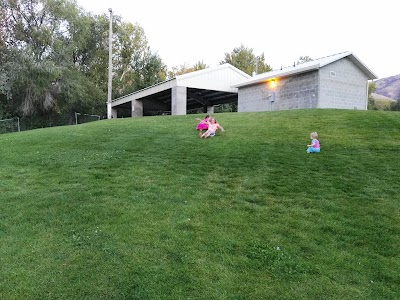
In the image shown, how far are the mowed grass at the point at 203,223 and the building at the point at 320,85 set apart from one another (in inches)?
457

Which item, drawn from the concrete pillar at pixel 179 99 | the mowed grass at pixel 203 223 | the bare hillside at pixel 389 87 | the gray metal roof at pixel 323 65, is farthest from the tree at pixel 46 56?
the bare hillside at pixel 389 87

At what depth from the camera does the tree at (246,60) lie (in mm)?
54419

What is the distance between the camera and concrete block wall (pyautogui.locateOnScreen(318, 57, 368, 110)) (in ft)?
67.1

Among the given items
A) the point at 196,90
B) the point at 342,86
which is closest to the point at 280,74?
the point at 342,86

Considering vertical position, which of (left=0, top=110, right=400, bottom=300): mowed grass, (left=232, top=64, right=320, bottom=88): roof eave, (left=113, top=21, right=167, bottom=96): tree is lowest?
(left=0, top=110, right=400, bottom=300): mowed grass

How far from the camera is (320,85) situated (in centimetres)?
2017

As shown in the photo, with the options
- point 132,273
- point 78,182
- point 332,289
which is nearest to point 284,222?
point 332,289

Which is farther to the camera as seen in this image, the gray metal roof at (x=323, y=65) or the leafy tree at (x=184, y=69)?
the leafy tree at (x=184, y=69)

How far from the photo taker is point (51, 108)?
1185 inches

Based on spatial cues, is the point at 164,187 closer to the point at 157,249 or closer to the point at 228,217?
the point at 228,217

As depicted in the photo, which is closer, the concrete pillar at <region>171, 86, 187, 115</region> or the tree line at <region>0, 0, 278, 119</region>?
the concrete pillar at <region>171, 86, 187, 115</region>

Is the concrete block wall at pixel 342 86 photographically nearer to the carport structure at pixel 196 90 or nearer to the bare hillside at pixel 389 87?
the carport structure at pixel 196 90

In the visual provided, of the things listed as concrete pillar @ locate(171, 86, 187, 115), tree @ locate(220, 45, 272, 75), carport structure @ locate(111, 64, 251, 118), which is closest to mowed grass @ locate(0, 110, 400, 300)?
concrete pillar @ locate(171, 86, 187, 115)

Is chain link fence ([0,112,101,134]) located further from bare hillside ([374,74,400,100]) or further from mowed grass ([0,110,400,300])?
bare hillside ([374,74,400,100])
